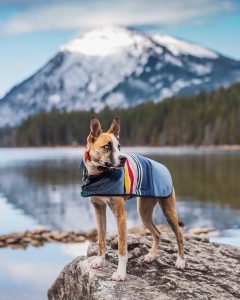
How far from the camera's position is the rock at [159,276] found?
8961mm

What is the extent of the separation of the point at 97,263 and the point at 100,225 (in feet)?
1.87

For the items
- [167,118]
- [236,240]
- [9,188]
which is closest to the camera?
[236,240]

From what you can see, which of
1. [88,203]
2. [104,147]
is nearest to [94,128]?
[104,147]

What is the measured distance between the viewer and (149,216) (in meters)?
10.3

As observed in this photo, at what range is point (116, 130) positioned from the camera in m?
8.80

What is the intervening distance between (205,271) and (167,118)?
612ft

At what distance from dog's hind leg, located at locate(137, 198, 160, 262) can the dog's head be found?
1.75 meters

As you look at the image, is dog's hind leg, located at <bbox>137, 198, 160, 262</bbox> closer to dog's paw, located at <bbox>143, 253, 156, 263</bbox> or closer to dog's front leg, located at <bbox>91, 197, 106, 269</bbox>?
dog's paw, located at <bbox>143, 253, 156, 263</bbox>

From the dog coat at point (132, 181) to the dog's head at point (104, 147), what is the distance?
297 millimetres

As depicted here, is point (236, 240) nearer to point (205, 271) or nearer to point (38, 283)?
point (38, 283)

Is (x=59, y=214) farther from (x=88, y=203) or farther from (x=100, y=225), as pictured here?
(x=100, y=225)

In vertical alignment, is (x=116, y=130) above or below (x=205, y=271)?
above

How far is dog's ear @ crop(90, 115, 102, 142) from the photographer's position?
8531mm

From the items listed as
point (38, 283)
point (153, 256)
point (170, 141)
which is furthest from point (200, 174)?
point (170, 141)
